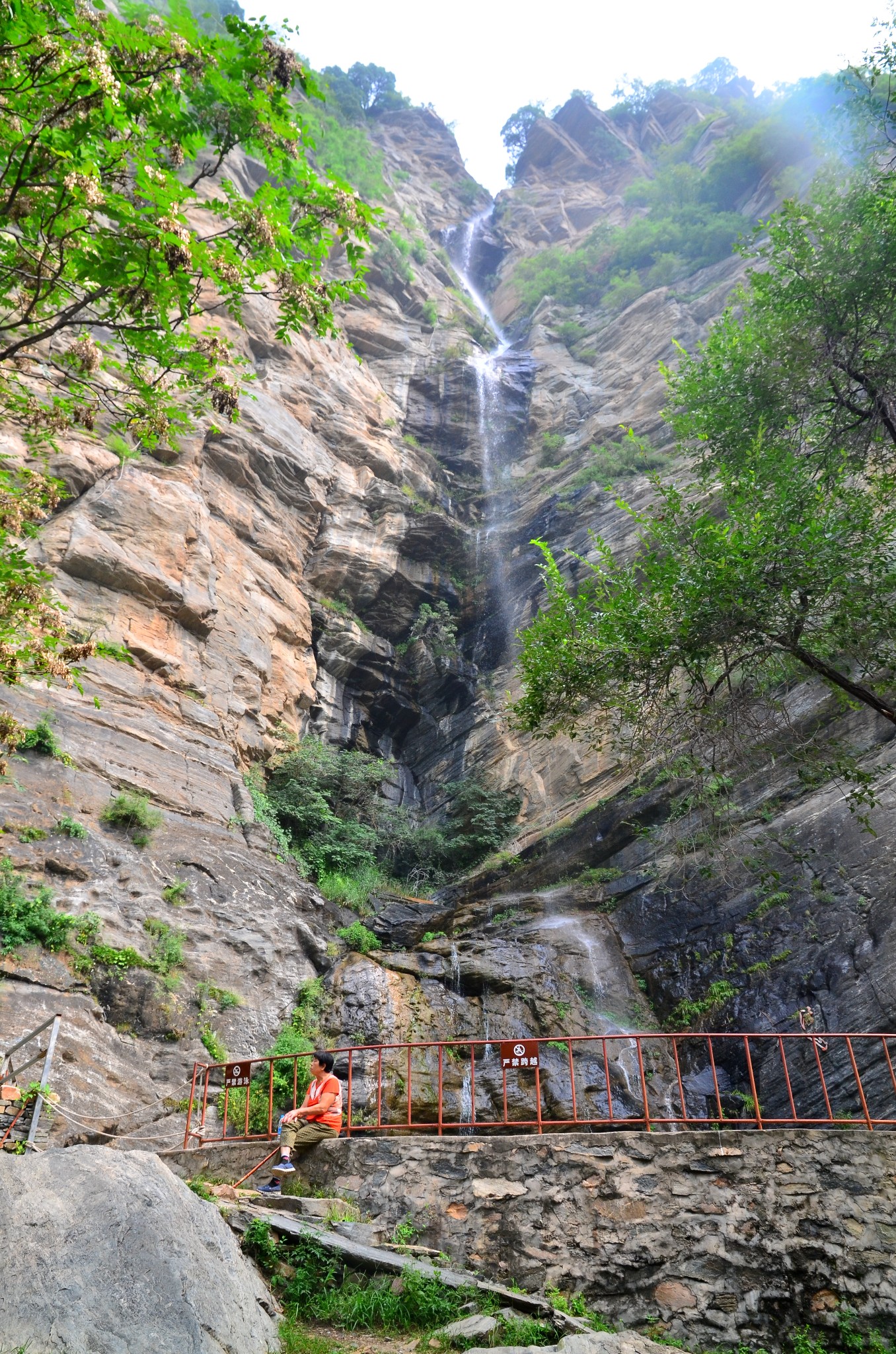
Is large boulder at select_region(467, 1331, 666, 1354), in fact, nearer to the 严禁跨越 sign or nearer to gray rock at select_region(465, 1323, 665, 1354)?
gray rock at select_region(465, 1323, 665, 1354)

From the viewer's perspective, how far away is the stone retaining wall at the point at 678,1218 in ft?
19.4

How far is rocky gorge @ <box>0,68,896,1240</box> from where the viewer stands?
35.0ft

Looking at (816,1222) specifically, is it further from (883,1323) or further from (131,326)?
(131,326)

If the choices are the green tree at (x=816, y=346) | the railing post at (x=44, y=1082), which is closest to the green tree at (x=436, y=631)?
the green tree at (x=816, y=346)

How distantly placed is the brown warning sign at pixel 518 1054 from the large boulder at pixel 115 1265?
2.74 m

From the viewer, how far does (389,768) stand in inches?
802

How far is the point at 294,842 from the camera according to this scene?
17.2 m

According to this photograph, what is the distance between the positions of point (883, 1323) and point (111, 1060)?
7.97 m

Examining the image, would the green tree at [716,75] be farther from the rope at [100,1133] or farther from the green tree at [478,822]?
the rope at [100,1133]

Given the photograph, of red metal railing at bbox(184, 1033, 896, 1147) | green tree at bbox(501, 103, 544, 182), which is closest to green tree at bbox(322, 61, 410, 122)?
green tree at bbox(501, 103, 544, 182)

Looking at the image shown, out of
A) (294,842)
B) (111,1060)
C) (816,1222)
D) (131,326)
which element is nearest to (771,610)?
(816,1222)

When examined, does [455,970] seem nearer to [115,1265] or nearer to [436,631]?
[115,1265]

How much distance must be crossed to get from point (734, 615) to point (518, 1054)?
17.2 feet

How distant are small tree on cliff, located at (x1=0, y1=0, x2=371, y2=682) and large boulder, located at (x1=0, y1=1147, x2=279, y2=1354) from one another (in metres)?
3.55
